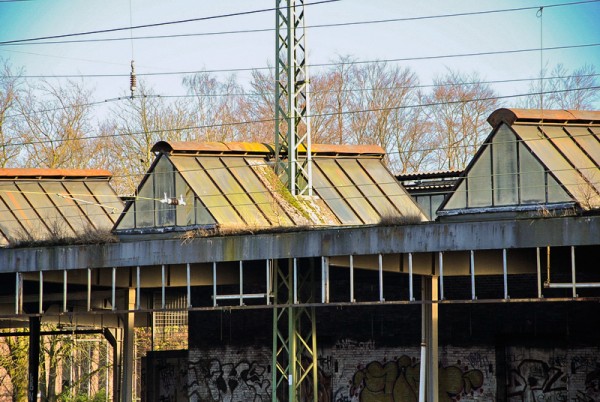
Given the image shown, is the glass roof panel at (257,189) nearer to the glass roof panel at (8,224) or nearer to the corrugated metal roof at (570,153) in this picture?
the corrugated metal roof at (570,153)

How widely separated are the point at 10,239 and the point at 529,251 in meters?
21.1

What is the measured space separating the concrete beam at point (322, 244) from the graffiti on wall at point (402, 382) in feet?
23.2

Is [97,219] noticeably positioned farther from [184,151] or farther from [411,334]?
[411,334]

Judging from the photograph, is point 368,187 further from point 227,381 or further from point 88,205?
point 88,205

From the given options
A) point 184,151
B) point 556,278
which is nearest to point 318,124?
point 184,151

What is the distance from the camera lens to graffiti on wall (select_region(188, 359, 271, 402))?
37.8m

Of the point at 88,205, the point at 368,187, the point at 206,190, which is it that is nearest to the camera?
the point at 206,190

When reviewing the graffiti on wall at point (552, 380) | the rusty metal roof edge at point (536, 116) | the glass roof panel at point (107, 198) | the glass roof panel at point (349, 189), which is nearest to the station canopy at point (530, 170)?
the rusty metal roof edge at point (536, 116)

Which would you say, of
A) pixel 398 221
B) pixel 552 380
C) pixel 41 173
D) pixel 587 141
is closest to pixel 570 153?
pixel 587 141

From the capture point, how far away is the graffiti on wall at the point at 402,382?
32406mm

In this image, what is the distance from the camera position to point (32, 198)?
43062mm

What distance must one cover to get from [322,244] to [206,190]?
7808mm

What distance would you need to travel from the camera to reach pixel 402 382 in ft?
111

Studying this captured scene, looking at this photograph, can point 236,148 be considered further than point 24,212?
No
